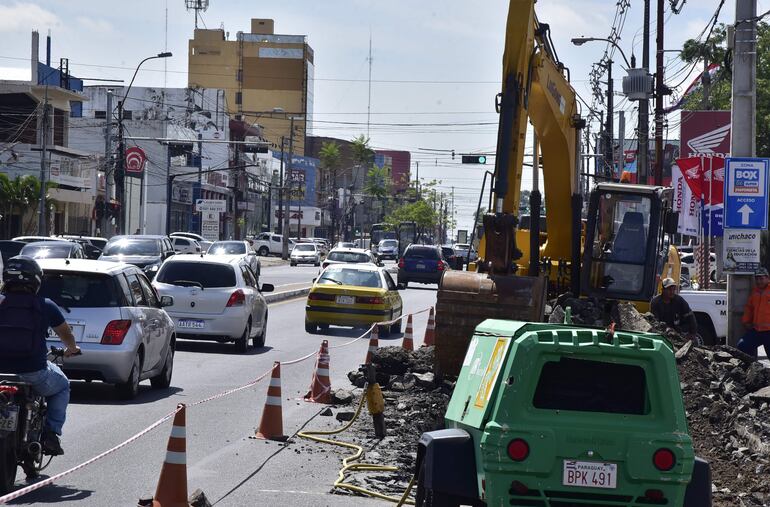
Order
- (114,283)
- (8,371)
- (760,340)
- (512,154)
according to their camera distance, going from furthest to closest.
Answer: (760,340)
(512,154)
(114,283)
(8,371)

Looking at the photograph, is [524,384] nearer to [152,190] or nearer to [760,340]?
[760,340]

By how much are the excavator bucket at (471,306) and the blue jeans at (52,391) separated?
748cm

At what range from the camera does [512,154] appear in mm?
17031

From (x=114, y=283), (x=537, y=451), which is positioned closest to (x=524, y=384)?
(x=537, y=451)

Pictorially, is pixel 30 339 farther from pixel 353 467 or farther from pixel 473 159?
pixel 473 159

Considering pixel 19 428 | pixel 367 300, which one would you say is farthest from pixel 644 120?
pixel 19 428

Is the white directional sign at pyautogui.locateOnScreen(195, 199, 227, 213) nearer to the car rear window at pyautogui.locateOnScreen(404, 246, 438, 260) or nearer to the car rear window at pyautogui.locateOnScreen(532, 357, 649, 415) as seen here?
the car rear window at pyautogui.locateOnScreen(404, 246, 438, 260)

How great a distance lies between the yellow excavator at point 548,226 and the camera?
16.5 meters

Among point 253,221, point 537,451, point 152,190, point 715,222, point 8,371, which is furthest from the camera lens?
point 253,221

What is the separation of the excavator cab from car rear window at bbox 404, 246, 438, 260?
105 feet

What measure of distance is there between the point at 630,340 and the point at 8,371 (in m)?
→ 4.87

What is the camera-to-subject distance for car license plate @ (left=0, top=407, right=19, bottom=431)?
29.2 ft

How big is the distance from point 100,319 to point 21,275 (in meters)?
5.02

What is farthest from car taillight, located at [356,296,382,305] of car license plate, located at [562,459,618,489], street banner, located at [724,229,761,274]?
car license plate, located at [562,459,618,489]
